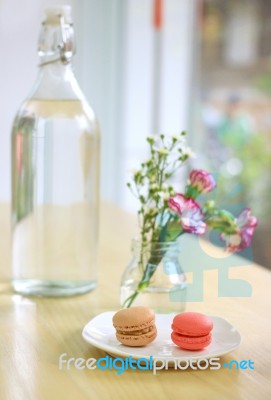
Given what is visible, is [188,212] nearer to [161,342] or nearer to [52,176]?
[161,342]

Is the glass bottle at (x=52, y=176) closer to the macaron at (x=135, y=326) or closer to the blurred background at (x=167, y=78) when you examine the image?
the macaron at (x=135, y=326)

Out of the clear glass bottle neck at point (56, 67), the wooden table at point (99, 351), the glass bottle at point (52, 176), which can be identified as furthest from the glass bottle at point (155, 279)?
the clear glass bottle neck at point (56, 67)

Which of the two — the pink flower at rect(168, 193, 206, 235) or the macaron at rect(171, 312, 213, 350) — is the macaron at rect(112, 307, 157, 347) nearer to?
the macaron at rect(171, 312, 213, 350)

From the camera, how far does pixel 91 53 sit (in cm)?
384

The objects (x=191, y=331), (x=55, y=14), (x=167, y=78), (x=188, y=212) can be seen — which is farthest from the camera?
(x=167, y=78)

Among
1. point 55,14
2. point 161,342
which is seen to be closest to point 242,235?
point 161,342

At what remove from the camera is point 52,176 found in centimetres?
124

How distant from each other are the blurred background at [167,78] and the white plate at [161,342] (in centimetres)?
251

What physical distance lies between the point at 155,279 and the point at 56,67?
1.26ft

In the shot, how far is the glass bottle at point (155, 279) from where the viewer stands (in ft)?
3.58

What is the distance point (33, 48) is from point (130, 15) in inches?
19.9

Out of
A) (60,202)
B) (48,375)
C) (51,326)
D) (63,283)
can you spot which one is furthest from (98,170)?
(48,375)

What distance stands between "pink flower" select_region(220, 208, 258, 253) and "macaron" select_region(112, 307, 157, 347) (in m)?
0.21

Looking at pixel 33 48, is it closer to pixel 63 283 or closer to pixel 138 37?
pixel 138 37
